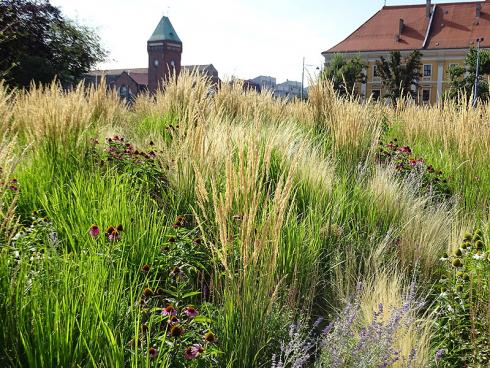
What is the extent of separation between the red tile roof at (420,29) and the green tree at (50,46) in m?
29.7

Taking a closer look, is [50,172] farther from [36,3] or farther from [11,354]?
[36,3]

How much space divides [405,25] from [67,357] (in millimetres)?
57302

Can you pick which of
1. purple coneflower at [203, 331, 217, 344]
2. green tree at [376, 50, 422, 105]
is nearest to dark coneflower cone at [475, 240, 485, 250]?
purple coneflower at [203, 331, 217, 344]

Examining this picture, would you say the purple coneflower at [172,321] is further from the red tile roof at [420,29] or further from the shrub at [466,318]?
the red tile roof at [420,29]

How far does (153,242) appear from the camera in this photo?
2.70 metres

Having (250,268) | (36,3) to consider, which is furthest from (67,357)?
(36,3)

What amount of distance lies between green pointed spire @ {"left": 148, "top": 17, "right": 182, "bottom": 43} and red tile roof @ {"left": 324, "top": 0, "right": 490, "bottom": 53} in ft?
79.9

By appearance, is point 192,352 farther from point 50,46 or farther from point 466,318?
point 50,46

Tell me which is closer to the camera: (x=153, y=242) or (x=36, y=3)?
(x=153, y=242)

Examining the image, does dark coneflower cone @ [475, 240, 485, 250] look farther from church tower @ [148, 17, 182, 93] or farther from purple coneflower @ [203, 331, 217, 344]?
church tower @ [148, 17, 182, 93]

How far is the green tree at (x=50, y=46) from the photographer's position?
958 inches

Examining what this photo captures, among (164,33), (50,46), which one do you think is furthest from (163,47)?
(50,46)

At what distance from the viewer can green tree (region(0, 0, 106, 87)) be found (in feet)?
79.9

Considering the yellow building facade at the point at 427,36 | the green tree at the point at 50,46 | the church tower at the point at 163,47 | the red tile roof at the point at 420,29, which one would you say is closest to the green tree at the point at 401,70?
the yellow building facade at the point at 427,36
